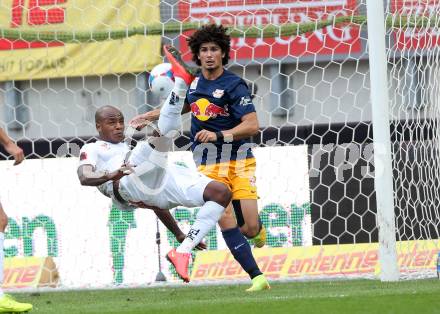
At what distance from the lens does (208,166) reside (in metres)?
7.82

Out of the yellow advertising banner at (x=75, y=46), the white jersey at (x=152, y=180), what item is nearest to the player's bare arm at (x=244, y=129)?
→ the white jersey at (x=152, y=180)

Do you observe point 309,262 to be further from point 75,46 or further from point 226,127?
point 75,46

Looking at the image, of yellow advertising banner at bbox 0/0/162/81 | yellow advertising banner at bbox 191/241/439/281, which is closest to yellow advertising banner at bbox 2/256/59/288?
yellow advertising banner at bbox 191/241/439/281

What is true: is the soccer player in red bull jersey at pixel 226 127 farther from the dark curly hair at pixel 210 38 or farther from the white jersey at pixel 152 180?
the white jersey at pixel 152 180

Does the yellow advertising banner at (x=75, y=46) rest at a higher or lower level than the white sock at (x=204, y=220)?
higher

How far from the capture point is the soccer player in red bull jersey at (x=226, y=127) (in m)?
7.47

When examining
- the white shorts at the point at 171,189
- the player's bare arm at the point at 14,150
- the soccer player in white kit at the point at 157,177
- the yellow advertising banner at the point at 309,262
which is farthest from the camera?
the yellow advertising banner at the point at 309,262

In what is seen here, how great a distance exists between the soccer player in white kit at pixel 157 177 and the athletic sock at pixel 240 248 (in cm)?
42

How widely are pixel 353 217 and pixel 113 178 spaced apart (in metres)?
3.63

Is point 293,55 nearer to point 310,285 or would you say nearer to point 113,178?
point 310,285

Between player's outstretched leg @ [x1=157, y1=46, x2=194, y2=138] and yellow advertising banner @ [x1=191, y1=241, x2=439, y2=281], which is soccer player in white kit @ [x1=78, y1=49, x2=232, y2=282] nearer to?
player's outstretched leg @ [x1=157, y1=46, x2=194, y2=138]

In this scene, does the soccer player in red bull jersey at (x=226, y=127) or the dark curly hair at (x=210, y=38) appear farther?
the dark curly hair at (x=210, y=38)

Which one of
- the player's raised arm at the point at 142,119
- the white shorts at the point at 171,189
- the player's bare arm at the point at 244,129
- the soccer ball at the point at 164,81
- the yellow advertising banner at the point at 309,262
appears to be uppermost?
the soccer ball at the point at 164,81

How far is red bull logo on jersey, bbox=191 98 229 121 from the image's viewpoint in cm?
761
